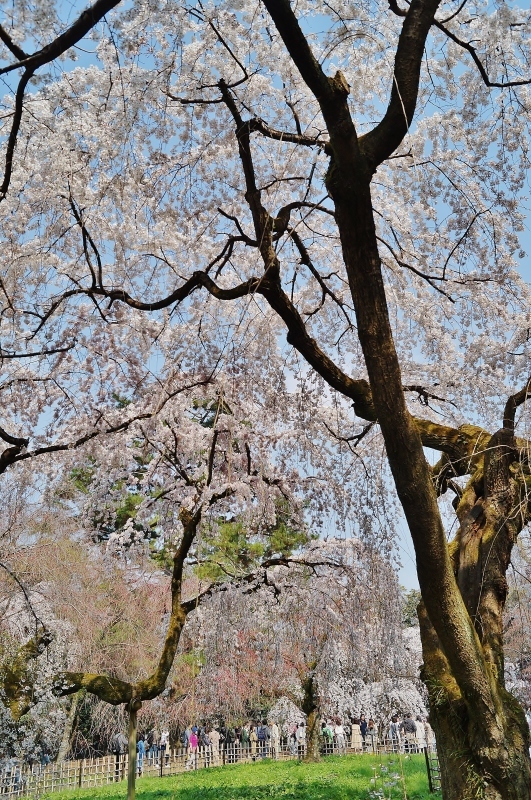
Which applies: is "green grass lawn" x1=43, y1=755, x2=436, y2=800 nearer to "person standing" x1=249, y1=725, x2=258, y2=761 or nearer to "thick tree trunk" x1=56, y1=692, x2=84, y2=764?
"thick tree trunk" x1=56, y1=692, x2=84, y2=764

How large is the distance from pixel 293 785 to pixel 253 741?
10322 millimetres

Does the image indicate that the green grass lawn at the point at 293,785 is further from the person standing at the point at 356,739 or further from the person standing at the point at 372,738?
the person standing at the point at 356,739

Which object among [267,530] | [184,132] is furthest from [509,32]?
[267,530]

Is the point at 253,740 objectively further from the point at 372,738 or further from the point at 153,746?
the point at 372,738

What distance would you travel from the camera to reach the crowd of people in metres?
16.3

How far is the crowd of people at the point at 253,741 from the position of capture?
640 inches

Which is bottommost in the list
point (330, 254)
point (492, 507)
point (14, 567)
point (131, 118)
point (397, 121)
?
point (492, 507)

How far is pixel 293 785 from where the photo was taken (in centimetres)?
944

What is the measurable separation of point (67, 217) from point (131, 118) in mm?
1446

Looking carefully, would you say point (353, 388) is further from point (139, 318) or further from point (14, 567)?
point (14, 567)

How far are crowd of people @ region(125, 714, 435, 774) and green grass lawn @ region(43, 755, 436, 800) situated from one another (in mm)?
3354

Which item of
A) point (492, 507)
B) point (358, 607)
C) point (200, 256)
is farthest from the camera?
point (358, 607)

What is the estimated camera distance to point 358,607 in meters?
8.90

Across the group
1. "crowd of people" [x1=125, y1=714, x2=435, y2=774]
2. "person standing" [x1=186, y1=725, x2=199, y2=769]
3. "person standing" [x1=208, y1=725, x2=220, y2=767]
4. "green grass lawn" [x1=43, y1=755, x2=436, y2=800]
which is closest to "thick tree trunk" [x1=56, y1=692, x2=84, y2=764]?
"green grass lawn" [x1=43, y1=755, x2=436, y2=800]
